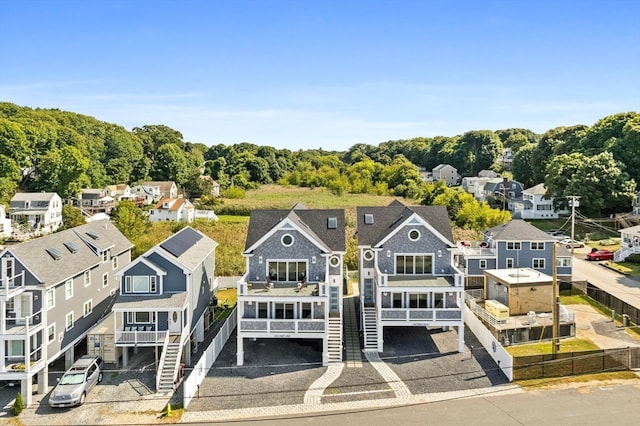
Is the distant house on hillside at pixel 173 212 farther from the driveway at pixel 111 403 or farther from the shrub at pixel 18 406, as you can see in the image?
the shrub at pixel 18 406

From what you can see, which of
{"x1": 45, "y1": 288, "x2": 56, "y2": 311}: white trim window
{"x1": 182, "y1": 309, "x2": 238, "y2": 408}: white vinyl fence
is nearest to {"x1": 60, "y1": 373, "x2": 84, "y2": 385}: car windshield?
{"x1": 45, "y1": 288, "x2": 56, "y2": 311}: white trim window

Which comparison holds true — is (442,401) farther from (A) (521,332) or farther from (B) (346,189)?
(B) (346,189)

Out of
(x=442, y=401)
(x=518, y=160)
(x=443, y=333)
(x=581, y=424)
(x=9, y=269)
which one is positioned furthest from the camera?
(x=518, y=160)

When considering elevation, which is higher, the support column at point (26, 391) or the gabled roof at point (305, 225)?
the gabled roof at point (305, 225)

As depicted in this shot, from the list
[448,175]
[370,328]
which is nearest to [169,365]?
[370,328]

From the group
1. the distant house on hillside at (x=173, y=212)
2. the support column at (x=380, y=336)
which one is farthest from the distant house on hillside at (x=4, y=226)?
the support column at (x=380, y=336)

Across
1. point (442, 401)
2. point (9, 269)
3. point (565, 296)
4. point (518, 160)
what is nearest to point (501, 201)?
point (518, 160)

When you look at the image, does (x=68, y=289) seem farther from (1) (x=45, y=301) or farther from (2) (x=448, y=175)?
(2) (x=448, y=175)

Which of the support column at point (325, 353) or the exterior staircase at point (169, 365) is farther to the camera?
the support column at point (325, 353)
